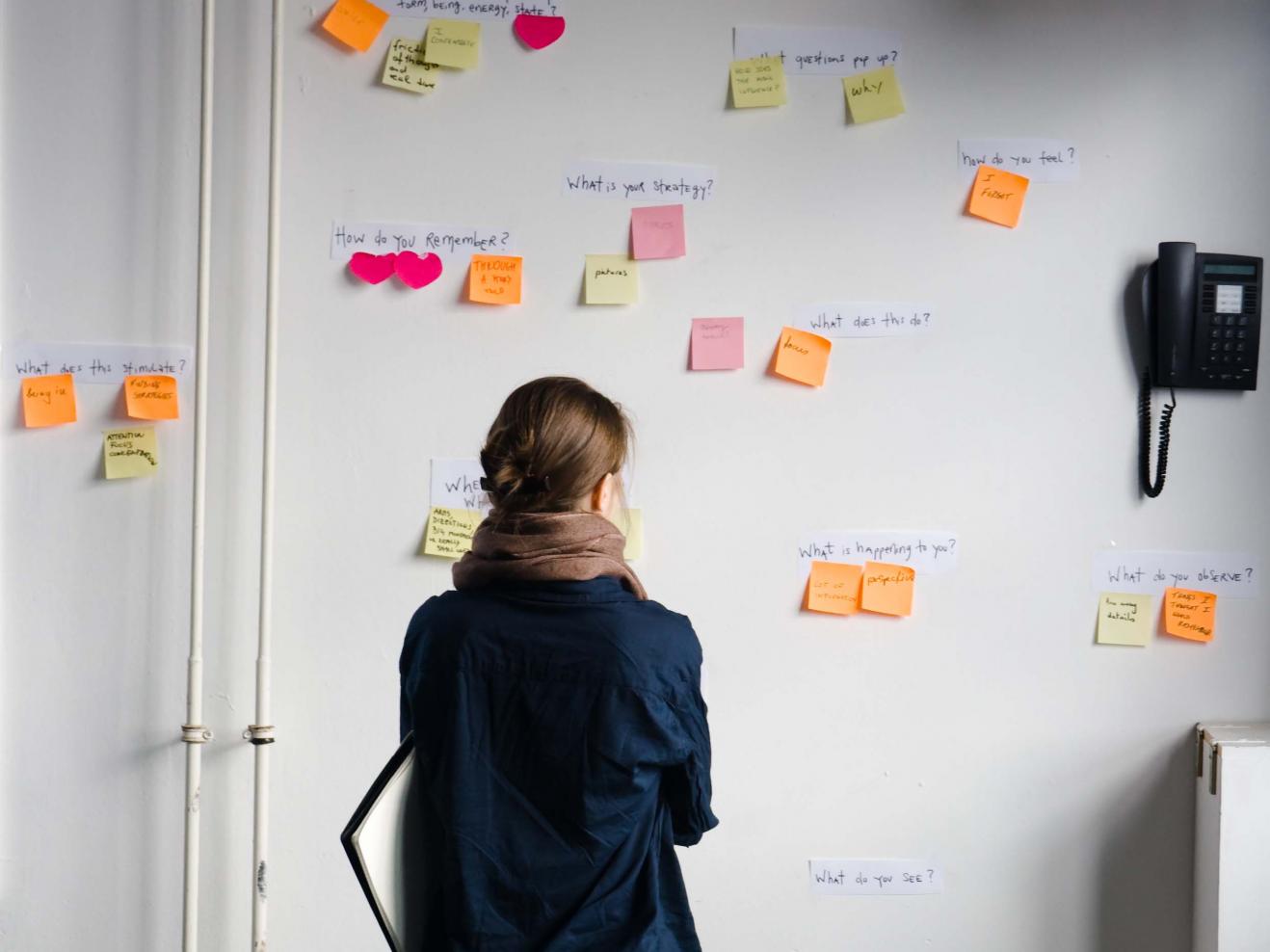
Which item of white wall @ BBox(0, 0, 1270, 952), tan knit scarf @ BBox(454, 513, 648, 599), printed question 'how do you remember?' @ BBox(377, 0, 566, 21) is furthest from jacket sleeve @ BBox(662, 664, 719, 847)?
printed question 'how do you remember?' @ BBox(377, 0, 566, 21)

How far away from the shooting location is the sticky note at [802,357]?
75.2 inches

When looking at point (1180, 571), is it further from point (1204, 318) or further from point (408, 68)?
point (408, 68)

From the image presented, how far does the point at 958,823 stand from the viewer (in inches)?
76.1

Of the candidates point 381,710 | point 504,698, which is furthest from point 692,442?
point 504,698

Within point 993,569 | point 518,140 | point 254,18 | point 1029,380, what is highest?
point 254,18

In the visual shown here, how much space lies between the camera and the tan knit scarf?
119 cm

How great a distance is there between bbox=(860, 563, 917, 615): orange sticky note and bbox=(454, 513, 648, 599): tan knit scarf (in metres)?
0.79

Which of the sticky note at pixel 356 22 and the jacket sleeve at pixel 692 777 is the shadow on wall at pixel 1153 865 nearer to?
the jacket sleeve at pixel 692 777

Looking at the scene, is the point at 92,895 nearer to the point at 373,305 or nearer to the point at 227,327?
the point at 227,327

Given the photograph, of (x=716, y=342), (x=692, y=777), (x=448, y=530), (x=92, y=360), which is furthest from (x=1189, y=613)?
(x=92, y=360)

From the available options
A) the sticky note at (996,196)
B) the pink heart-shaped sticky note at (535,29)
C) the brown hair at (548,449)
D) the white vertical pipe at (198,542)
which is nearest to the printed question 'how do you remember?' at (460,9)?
the pink heart-shaped sticky note at (535,29)

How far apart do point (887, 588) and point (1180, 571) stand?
50 centimetres

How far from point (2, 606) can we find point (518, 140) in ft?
3.81

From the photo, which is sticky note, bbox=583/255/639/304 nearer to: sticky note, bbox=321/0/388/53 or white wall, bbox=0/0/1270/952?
white wall, bbox=0/0/1270/952
